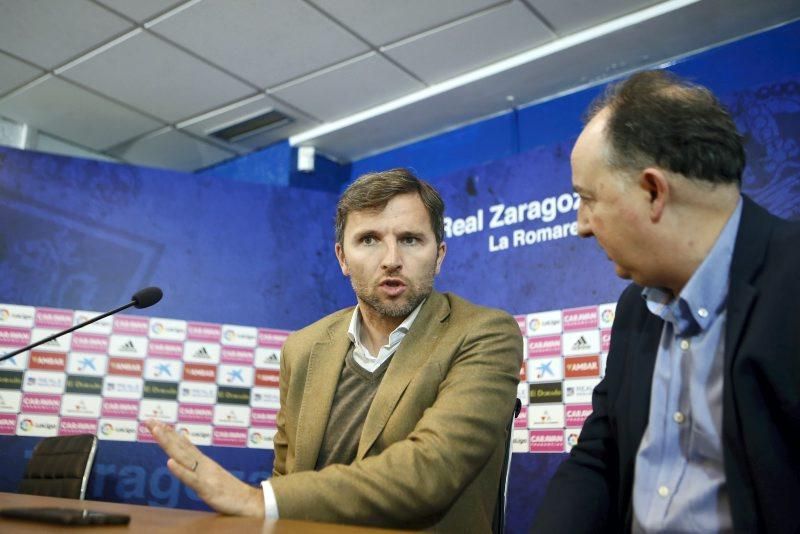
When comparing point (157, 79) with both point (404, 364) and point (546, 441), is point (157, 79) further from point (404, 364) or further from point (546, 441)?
point (404, 364)

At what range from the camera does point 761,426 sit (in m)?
1.11

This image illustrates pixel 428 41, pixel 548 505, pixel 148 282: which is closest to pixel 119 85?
pixel 148 282

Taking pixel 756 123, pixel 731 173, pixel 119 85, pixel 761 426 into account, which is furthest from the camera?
pixel 119 85

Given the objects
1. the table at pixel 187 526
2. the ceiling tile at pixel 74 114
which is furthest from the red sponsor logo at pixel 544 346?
the ceiling tile at pixel 74 114

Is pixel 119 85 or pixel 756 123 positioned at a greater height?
pixel 119 85

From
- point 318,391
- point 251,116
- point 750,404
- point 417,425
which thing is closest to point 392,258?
point 318,391

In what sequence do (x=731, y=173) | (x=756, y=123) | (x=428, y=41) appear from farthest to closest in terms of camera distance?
(x=428, y=41)
(x=756, y=123)
(x=731, y=173)

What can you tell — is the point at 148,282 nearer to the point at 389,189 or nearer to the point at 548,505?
the point at 389,189

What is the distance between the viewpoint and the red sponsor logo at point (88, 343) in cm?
408

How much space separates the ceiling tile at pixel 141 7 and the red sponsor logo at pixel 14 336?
5.88 feet

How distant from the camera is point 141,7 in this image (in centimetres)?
369

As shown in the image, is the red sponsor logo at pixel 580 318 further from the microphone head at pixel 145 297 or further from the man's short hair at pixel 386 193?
the microphone head at pixel 145 297

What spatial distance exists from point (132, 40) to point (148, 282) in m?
1.36

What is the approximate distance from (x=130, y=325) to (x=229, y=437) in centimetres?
86
